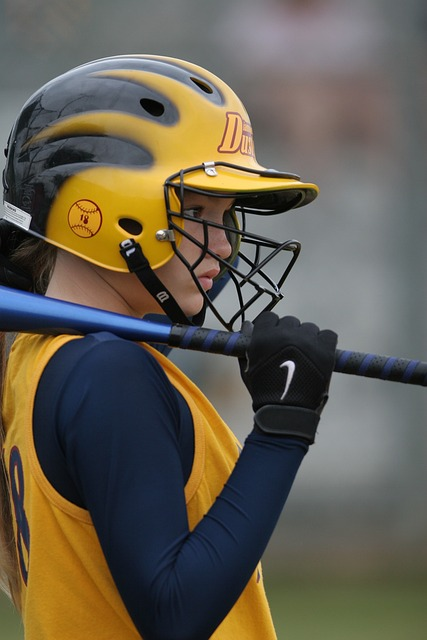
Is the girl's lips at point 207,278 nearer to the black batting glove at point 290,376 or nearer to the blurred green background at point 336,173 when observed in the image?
the black batting glove at point 290,376

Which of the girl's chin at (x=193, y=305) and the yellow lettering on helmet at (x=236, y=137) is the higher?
the yellow lettering on helmet at (x=236, y=137)

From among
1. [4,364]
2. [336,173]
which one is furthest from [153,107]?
[336,173]

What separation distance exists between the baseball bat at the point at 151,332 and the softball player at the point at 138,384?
4 cm

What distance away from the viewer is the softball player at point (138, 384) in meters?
1.47

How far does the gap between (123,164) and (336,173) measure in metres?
4.58

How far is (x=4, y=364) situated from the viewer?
6.27ft

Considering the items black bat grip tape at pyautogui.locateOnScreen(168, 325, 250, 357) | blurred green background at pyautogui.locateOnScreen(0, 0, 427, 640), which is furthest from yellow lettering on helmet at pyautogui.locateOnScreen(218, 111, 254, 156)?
blurred green background at pyautogui.locateOnScreen(0, 0, 427, 640)

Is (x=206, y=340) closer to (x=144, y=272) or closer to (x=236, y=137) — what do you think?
(x=144, y=272)

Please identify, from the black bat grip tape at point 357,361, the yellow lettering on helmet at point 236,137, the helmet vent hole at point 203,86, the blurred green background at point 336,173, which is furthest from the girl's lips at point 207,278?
the blurred green background at point 336,173

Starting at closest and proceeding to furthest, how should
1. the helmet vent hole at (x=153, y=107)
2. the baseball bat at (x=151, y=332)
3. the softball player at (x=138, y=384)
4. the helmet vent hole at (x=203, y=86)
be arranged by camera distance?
the softball player at (x=138, y=384), the baseball bat at (x=151, y=332), the helmet vent hole at (x=153, y=107), the helmet vent hole at (x=203, y=86)

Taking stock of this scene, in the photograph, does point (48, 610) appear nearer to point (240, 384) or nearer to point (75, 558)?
point (75, 558)

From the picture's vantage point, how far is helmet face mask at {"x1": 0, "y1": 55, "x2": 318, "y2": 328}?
1.75 meters

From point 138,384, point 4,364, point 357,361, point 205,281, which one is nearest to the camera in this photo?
point 138,384

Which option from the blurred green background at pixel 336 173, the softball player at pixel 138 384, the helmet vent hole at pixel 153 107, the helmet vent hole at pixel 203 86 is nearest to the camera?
the softball player at pixel 138 384
